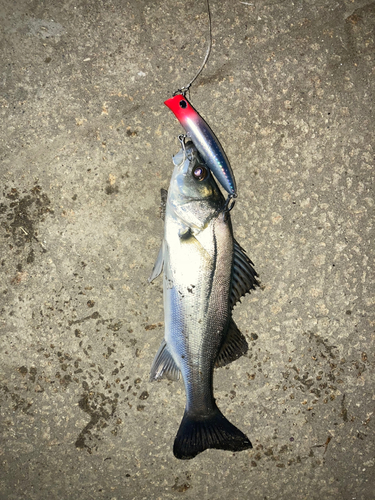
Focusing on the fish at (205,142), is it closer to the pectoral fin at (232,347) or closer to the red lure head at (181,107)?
the red lure head at (181,107)

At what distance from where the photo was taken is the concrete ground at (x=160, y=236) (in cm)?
253

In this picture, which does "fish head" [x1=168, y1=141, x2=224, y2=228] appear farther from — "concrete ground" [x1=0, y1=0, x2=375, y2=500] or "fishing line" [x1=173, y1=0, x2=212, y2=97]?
"fishing line" [x1=173, y1=0, x2=212, y2=97]

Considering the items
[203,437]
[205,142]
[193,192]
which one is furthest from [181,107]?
[203,437]

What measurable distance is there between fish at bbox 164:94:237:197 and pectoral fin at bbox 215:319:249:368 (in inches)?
38.8

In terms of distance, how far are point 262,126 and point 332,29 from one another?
37.9 inches

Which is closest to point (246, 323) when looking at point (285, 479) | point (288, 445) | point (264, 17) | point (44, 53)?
point (288, 445)

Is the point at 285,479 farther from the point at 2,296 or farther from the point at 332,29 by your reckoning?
the point at 332,29

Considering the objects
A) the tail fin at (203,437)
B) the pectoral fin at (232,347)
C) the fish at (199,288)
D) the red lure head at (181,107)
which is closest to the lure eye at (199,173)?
the fish at (199,288)

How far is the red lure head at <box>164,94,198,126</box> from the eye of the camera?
2342mm

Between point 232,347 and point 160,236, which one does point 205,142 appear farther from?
point 232,347

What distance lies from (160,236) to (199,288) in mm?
646

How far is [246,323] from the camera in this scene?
8.82 ft

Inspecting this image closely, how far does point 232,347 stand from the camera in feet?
7.72

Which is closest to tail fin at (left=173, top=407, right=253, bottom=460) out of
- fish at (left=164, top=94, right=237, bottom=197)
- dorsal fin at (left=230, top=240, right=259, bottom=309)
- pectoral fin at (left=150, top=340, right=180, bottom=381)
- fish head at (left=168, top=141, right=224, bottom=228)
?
pectoral fin at (left=150, top=340, right=180, bottom=381)
